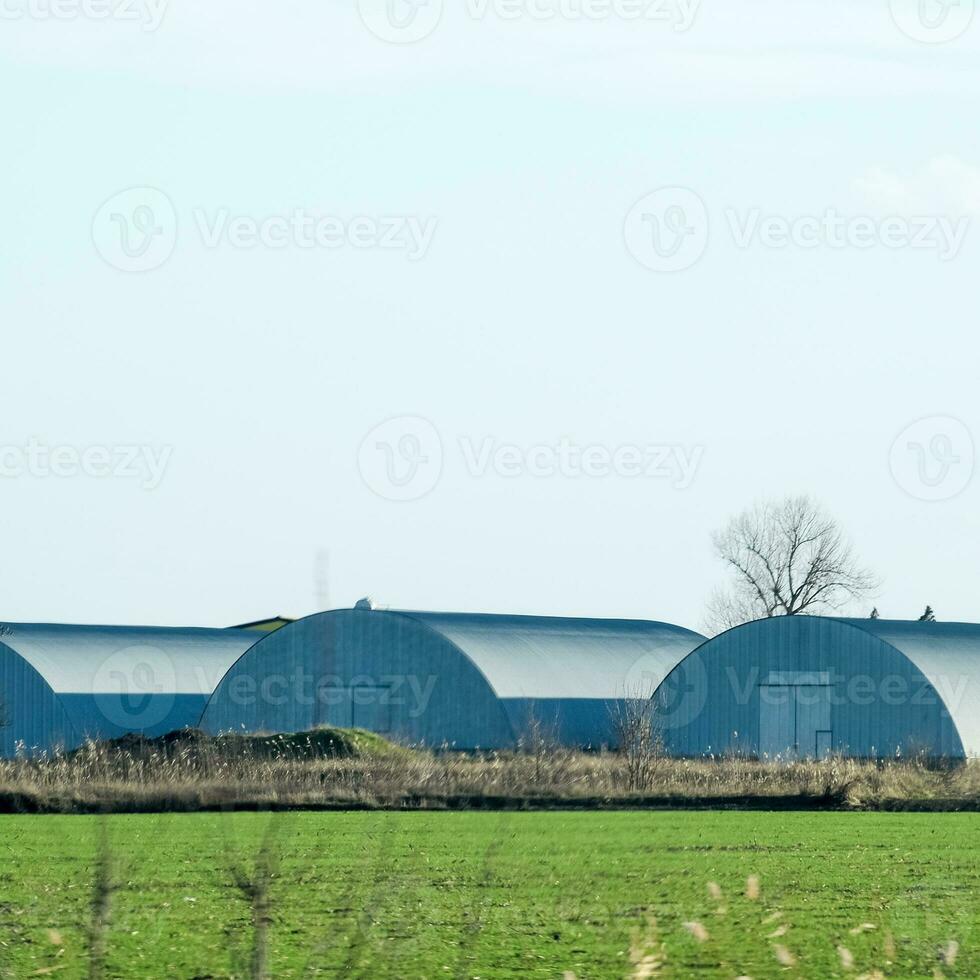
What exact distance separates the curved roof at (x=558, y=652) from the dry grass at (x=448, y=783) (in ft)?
31.3

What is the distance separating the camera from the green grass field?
13.5 meters

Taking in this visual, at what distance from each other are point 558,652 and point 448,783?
19277 millimetres

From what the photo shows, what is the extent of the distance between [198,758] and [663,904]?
25492 millimetres

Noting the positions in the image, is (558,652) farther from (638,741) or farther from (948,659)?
(948,659)

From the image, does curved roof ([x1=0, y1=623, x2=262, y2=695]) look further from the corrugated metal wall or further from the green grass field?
the green grass field

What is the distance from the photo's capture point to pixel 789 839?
26.9 m

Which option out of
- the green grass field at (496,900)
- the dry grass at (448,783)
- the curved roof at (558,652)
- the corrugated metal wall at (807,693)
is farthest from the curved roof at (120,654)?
the green grass field at (496,900)

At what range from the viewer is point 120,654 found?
6084 centimetres

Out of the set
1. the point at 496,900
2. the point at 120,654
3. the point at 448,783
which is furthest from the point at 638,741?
the point at 496,900

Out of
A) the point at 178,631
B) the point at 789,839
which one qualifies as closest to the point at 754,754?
the point at 789,839

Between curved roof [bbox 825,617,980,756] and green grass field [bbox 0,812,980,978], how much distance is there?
16721 millimetres

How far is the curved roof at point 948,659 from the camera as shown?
4562 cm

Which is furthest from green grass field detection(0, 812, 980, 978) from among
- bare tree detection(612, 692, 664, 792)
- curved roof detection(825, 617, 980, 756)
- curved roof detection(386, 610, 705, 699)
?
curved roof detection(386, 610, 705, 699)

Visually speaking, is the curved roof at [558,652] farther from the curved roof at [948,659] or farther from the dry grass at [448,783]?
the dry grass at [448,783]
